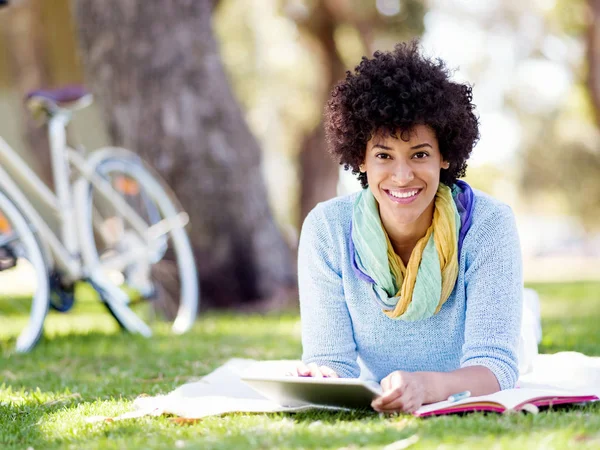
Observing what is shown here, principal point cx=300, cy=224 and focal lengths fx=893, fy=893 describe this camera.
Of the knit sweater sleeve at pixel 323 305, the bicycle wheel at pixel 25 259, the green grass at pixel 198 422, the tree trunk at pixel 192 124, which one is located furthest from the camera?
the tree trunk at pixel 192 124

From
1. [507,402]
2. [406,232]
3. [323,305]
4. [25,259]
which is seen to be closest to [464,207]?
[406,232]

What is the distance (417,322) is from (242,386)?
72 centimetres

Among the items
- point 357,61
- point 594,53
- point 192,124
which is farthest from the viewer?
point 357,61

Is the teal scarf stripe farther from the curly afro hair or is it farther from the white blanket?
the white blanket

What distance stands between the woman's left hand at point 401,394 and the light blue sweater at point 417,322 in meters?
0.25

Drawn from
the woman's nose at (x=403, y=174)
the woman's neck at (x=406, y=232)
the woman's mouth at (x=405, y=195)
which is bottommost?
the woman's neck at (x=406, y=232)

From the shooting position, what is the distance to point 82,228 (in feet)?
16.8

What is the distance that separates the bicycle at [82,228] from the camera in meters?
4.54

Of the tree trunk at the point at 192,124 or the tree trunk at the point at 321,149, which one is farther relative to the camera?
the tree trunk at the point at 321,149

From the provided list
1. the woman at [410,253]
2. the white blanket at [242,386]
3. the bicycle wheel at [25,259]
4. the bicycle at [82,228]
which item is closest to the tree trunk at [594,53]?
the bicycle at [82,228]

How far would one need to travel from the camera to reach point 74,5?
21.9ft

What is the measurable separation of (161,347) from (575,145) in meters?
23.5

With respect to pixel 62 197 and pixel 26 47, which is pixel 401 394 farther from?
pixel 26 47

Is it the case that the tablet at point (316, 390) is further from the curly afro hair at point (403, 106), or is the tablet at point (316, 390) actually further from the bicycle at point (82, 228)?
the bicycle at point (82, 228)
